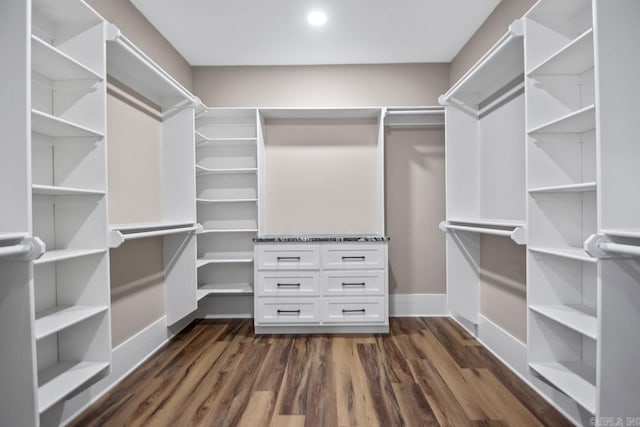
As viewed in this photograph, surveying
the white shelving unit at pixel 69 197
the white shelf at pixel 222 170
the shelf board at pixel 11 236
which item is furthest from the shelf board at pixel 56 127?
the white shelf at pixel 222 170

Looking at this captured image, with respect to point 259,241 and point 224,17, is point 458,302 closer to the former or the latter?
point 259,241

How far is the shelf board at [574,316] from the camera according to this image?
117cm

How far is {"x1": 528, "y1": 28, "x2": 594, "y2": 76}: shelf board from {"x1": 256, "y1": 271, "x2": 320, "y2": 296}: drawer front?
1848 millimetres

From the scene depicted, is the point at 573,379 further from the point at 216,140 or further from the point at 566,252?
the point at 216,140

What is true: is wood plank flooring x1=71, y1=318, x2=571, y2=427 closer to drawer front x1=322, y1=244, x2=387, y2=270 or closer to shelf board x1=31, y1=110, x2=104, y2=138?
drawer front x1=322, y1=244, x2=387, y2=270

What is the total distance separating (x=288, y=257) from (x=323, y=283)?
34 centimetres

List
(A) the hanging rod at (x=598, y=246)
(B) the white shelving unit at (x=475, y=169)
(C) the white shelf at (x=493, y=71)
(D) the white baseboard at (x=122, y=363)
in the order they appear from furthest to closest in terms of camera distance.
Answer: (B) the white shelving unit at (x=475, y=169) → (C) the white shelf at (x=493, y=71) → (D) the white baseboard at (x=122, y=363) → (A) the hanging rod at (x=598, y=246)

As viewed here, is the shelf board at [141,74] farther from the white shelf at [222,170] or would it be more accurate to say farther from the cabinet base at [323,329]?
the cabinet base at [323,329]

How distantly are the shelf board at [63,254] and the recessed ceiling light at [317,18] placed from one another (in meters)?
1.92

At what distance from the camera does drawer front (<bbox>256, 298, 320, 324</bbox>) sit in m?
2.46

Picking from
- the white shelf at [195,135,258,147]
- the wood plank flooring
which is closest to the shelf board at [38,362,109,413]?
the wood plank flooring

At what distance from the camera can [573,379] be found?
1291 mm

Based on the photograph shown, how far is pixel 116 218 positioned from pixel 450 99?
2430 mm

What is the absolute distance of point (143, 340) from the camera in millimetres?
2104
